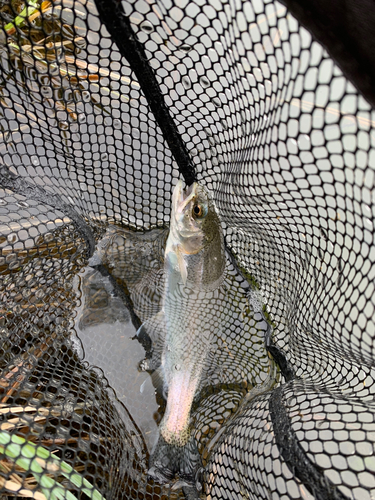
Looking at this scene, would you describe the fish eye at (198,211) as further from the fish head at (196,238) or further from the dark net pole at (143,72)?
the dark net pole at (143,72)

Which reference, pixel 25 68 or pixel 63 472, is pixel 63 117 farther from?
pixel 63 472

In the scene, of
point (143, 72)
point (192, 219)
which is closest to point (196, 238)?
point (192, 219)

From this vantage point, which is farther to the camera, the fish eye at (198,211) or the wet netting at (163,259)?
the fish eye at (198,211)

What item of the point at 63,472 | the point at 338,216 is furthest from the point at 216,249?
the point at 63,472

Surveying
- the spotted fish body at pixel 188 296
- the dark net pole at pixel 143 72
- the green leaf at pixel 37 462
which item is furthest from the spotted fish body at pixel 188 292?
the green leaf at pixel 37 462

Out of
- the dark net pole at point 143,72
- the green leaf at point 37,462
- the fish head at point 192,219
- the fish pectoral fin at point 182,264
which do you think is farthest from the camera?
the fish pectoral fin at point 182,264

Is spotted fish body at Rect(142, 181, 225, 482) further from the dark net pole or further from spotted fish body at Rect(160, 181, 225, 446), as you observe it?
the dark net pole
